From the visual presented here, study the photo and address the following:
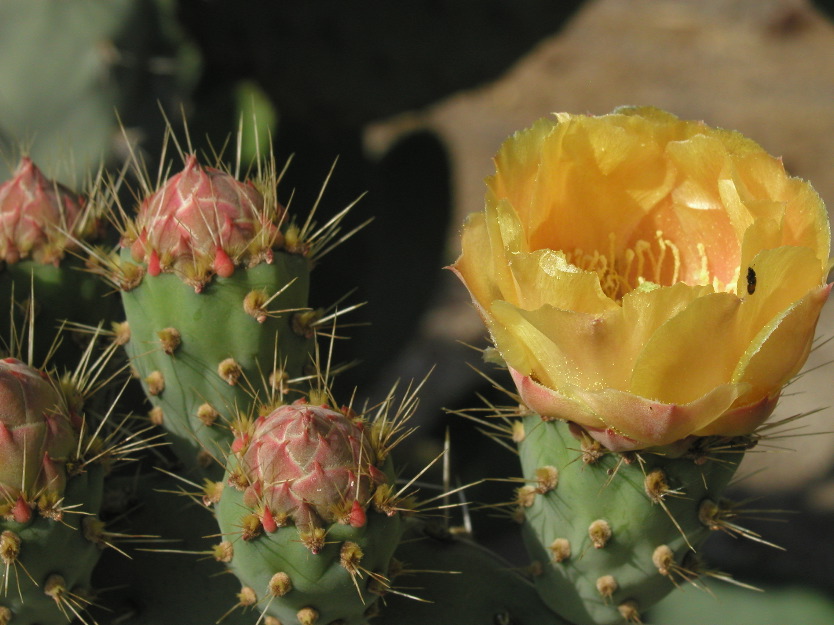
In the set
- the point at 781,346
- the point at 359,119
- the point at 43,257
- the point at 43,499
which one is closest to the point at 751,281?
the point at 781,346

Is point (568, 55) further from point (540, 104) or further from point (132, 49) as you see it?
point (132, 49)

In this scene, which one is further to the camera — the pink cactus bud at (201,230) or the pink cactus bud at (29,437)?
the pink cactus bud at (201,230)

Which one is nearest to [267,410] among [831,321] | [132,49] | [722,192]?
[722,192]

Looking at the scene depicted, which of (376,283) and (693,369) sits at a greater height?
(693,369)

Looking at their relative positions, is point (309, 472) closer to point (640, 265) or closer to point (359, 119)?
point (640, 265)

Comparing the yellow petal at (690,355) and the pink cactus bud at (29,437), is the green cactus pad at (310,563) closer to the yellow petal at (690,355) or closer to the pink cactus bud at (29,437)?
the pink cactus bud at (29,437)

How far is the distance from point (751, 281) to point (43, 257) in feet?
2.83

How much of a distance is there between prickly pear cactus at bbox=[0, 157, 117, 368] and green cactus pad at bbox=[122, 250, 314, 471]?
0.53ft

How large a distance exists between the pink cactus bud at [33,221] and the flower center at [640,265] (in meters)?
0.65

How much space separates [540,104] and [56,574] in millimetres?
4695

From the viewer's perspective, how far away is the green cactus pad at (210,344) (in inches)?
43.3

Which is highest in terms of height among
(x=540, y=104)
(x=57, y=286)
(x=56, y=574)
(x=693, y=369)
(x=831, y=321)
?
(x=693, y=369)

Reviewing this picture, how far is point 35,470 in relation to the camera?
0.93 m

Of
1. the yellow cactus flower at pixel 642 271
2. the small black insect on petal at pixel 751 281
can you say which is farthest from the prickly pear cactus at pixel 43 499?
the small black insect on petal at pixel 751 281
